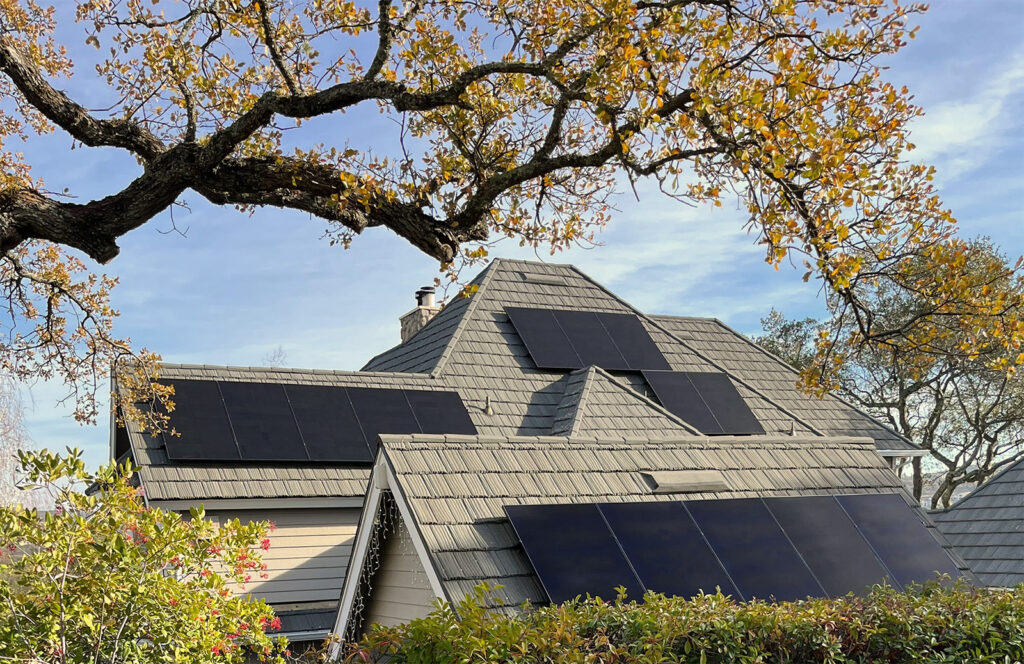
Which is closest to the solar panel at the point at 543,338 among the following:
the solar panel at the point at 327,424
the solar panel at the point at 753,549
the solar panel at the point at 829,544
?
the solar panel at the point at 327,424

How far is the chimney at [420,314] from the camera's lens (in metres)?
20.2

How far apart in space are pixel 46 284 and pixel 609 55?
722cm

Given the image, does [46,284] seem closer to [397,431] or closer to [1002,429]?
[397,431]

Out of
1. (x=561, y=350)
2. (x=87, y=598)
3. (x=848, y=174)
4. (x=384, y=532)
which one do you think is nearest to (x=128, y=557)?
(x=87, y=598)

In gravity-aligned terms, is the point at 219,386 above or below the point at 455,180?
above

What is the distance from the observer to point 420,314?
2019 centimetres

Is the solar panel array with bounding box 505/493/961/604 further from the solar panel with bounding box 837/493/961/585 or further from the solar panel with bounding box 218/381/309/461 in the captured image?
the solar panel with bounding box 218/381/309/461

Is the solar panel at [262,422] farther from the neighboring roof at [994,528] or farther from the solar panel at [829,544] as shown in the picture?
the neighboring roof at [994,528]

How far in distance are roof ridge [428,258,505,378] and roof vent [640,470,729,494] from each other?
6.11 m

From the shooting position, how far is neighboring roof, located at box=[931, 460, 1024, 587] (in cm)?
1548

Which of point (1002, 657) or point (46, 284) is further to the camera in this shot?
point (46, 284)

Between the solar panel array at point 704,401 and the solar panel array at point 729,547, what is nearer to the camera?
the solar panel array at point 729,547

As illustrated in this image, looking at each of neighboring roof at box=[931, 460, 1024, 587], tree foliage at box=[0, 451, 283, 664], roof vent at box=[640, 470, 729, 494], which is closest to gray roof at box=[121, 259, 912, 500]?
neighboring roof at box=[931, 460, 1024, 587]

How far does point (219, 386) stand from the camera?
1414cm
